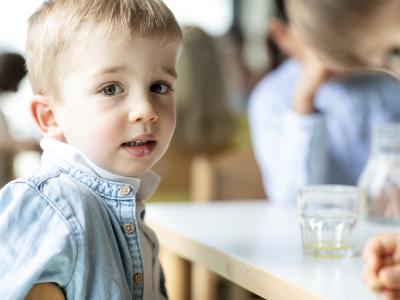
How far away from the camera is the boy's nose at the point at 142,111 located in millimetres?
905

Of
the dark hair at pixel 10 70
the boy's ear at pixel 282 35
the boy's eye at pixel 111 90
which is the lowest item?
the boy's eye at pixel 111 90

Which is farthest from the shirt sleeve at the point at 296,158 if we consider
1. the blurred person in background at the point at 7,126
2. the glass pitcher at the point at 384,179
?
the blurred person in background at the point at 7,126

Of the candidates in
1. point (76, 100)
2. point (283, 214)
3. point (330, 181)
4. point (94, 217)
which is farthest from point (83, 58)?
point (330, 181)

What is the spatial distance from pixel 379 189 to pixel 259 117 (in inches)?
27.3

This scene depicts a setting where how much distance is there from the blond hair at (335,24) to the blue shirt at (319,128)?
36 centimetres

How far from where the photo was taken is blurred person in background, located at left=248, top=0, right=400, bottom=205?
1.73 meters

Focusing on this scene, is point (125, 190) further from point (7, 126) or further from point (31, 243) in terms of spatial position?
point (7, 126)

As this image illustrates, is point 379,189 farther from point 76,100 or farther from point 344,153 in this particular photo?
point 76,100

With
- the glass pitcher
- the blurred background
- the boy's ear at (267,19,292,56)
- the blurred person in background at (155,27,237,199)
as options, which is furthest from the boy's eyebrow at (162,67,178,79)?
the blurred person in background at (155,27,237,199)

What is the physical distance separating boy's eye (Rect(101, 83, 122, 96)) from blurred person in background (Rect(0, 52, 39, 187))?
8.22 ft

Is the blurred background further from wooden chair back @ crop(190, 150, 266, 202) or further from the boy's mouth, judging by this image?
the boy's mouth

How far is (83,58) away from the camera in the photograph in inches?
35.4

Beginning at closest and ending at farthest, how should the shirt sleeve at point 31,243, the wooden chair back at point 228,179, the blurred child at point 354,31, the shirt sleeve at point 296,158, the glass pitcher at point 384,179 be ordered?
the shirt sleeve at point 31,243
the blurred child at point 354,31
the glass pitcher at point 384,179
the shirt sleeve at point 296,158
the wooden chair back at point 228,179

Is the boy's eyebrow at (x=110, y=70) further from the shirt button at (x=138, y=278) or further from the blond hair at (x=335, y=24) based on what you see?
the blond hair at (x=335, y=24)
